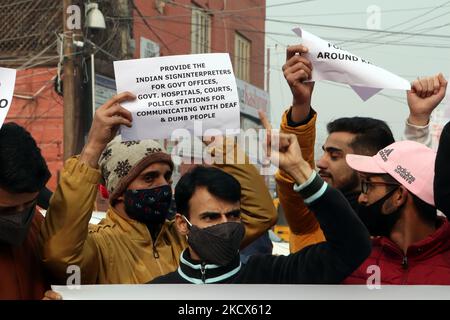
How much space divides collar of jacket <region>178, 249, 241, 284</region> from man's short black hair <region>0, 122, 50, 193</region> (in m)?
0.48

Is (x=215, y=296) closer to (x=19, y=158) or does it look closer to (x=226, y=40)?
(x=19, y=158)

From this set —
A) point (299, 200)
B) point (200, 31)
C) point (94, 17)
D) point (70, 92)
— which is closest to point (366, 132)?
point (299, 200)

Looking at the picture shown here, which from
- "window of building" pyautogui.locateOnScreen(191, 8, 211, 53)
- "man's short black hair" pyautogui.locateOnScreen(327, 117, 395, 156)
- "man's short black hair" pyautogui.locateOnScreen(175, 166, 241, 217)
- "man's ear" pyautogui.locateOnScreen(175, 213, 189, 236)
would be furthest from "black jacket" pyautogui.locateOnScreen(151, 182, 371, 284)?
"window of building" pyautogui.locateOnScreen(191, 8, 211, 53)

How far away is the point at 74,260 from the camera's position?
2170mm

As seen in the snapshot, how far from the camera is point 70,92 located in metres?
Answer: 13.5

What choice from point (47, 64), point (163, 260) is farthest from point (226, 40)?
point (163, 260)

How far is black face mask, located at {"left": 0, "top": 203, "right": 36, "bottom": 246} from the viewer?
2.01 m

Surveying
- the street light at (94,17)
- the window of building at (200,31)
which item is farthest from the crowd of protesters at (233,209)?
the window of building at (200,31)

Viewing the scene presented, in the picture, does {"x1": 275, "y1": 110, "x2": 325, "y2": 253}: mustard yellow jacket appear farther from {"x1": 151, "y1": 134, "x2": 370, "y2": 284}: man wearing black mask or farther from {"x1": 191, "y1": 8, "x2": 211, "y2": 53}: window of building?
{"x1": 191, "y1": 8, "x2": 211, "y2": 53}: window of building

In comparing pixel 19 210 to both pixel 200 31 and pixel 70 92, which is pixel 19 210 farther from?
pixel 200 31

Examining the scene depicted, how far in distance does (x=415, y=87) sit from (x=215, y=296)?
102cm

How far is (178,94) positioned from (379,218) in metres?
0.73

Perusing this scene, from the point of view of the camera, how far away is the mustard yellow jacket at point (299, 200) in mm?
2531
